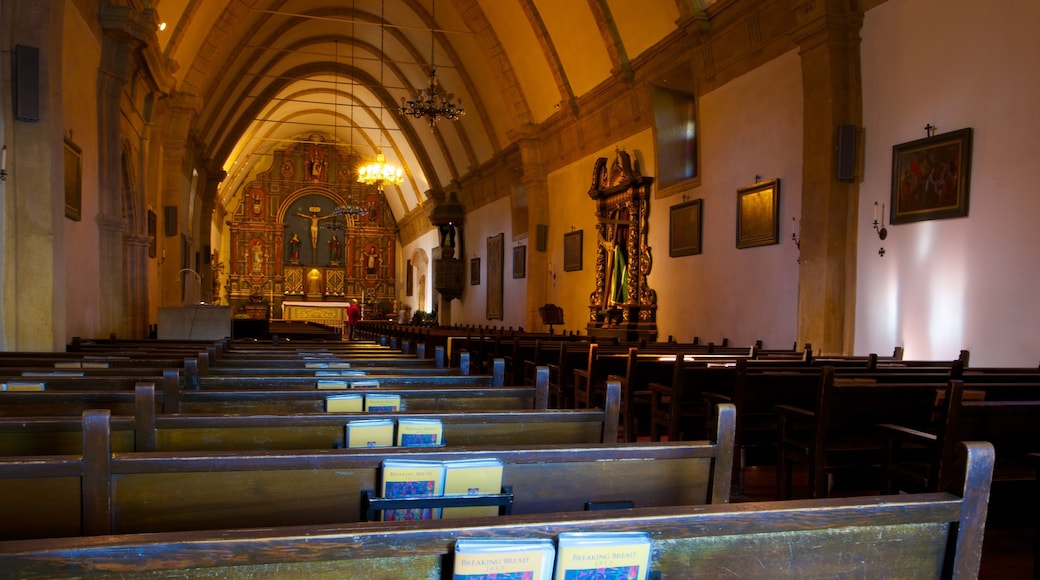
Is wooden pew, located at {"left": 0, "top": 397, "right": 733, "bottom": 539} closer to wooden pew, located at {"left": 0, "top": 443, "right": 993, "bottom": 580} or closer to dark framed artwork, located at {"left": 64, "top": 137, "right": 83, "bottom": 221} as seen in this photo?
wooden pew, located at {"left": 0, "top": 443, "right": 993, "bottom": 580}

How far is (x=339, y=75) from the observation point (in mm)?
24969

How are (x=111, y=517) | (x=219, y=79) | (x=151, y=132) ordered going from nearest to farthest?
(x=111, y=517) < (x=151, y=132) < (x=219, y=79)

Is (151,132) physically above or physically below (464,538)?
above

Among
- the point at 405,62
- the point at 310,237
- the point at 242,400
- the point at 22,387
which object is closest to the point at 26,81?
the point at 22,387

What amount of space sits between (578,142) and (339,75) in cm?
1379

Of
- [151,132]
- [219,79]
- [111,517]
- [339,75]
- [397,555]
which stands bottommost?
[111,517]

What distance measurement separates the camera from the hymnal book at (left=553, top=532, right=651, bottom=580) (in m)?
1.16

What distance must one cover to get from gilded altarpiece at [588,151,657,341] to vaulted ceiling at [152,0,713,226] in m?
1.78

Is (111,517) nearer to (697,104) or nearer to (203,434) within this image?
(203,434)

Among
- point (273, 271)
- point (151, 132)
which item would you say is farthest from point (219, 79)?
point (273, 271)

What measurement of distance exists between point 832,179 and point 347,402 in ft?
20.0

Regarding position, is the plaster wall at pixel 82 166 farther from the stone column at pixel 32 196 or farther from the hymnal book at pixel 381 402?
the hymnal book at pixel 381 402

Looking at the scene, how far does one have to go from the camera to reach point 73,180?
297 inches

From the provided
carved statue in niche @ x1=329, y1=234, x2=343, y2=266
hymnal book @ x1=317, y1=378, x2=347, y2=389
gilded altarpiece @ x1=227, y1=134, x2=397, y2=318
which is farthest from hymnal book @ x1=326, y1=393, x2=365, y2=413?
carved statue in niche @ x1=329, y1=234, x2=343, y2=266
